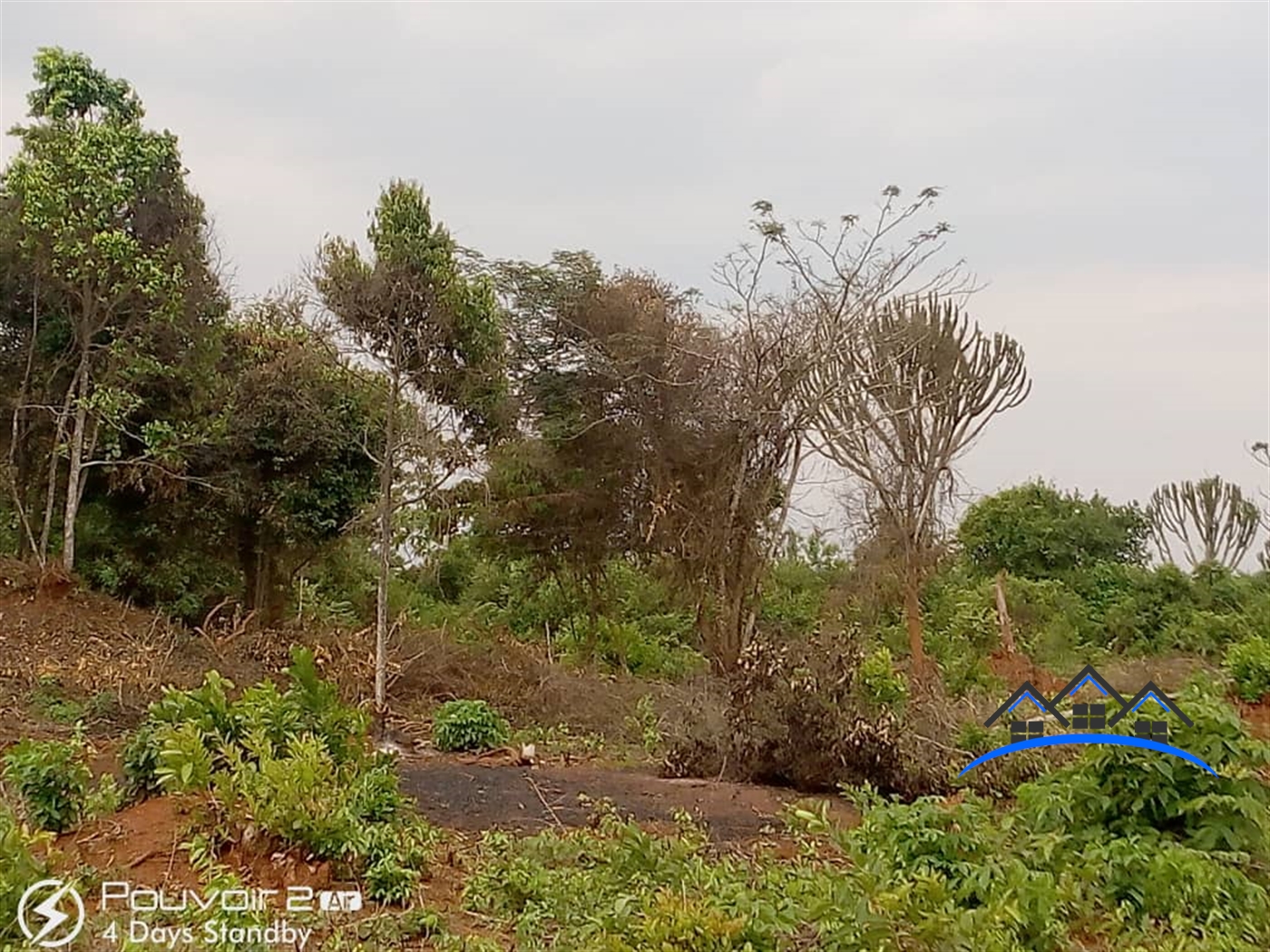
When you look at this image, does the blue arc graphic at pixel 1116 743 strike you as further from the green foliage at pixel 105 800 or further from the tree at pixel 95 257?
the tree at pixel 95 257

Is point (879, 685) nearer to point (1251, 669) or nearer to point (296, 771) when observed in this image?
point (1251, 669)

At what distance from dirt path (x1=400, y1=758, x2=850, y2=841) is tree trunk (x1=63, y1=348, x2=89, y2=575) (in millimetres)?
5039

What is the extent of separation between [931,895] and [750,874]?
1.50m

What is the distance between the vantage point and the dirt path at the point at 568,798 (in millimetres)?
6043

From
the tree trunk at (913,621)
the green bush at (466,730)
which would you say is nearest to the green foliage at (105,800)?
the green bush at (466,730)

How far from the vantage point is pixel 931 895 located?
327cm

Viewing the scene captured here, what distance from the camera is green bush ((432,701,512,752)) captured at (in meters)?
8.88

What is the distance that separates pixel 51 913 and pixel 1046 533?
68.1 feet

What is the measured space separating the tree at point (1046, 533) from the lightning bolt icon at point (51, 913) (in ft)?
64.7

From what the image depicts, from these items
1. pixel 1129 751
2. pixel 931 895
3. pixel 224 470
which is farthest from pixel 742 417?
pixel 931 895

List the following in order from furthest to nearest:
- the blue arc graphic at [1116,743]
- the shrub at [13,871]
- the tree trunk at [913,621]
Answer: the tree trunk at [913,621], the blue arc graphic at [1116,743], the shrub at [13,871]

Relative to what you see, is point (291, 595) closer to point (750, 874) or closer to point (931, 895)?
point (750, 874)

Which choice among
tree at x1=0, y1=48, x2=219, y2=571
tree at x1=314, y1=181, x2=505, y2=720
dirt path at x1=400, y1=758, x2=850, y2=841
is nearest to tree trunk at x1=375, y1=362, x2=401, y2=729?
tree at x1=314, y1=181, x2=505, y2=720

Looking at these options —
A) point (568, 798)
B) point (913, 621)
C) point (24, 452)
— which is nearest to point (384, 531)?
point (568, 798)
